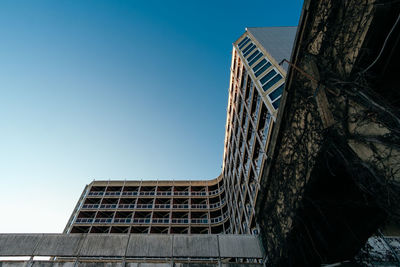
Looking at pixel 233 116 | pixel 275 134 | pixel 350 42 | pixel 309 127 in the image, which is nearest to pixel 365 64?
pixel 350 42

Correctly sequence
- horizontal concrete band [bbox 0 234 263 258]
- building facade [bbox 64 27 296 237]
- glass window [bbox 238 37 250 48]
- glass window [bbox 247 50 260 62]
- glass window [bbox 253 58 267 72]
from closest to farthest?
horizontal concrete band [bbox 0 234 263 258], building facade [bbox 64 27 296 237], glass window [bbox 253 58 267 72], glass window [bbox 247 50 260 62], glass window [bbox 238 37 250 48]

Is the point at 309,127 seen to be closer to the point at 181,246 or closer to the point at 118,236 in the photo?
the point at 181,246

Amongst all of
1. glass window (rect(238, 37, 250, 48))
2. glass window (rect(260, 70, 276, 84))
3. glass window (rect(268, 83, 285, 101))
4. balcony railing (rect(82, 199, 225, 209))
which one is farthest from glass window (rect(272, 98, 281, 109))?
balcony railing (rect(82, 199, 225, 209))

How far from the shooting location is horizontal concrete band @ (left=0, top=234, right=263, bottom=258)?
31.2ft

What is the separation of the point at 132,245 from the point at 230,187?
2325 centimetres

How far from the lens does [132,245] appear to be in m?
9.82

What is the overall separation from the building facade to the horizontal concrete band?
5932mm

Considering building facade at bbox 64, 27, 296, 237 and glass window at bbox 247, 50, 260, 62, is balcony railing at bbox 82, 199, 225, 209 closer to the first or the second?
building facade at bbox 64, 27, 296, 237

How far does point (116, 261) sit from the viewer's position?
929 centimetres

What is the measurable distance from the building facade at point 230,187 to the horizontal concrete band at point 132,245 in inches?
234

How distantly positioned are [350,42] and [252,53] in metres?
19.0

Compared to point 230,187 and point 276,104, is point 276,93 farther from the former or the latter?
point 230,187

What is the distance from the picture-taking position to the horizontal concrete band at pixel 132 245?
950 centimetres

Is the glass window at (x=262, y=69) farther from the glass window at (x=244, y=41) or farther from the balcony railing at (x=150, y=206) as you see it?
the balcony railing at (x=150, y=206)
